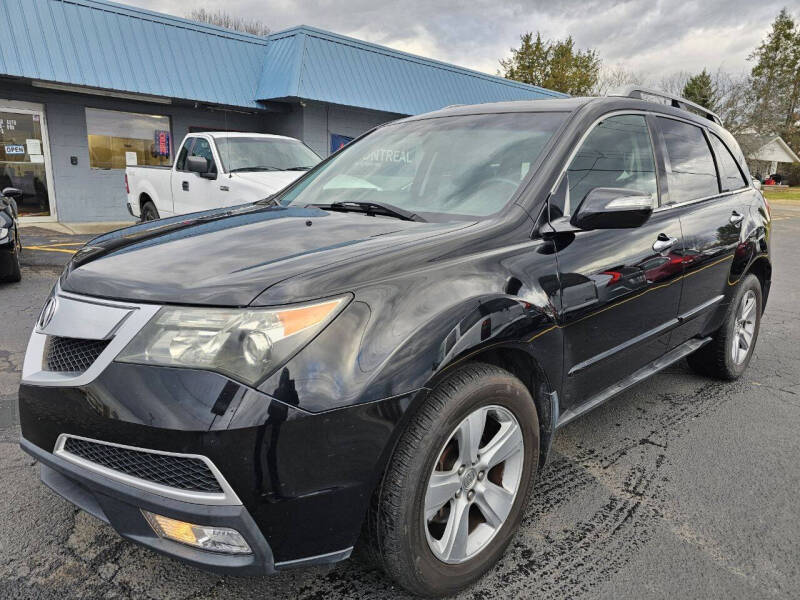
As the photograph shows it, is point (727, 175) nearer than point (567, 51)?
Yes

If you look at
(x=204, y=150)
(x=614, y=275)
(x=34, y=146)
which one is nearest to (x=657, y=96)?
(x=614, y=275)

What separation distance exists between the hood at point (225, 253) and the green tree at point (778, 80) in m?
64.1

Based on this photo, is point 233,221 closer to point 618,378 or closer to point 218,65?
point 618,378

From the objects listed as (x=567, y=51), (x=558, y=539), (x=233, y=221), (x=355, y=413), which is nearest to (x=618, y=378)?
(x=558, y=539)

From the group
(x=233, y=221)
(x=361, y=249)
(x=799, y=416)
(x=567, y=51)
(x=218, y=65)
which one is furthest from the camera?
(x=567, y=51)

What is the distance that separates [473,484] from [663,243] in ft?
5.51

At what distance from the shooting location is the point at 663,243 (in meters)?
2.95

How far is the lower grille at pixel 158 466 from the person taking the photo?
5.24 ft

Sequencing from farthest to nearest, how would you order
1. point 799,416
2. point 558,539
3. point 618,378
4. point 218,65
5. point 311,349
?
point 218,65, point 799,416, point 618,378, point 558,539, point 311,349

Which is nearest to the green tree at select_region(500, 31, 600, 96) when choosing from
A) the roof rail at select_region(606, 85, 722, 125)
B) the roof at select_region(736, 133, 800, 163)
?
the roof at select_region(736, 133, 800, 163)

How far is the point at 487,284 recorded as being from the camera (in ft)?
6.69

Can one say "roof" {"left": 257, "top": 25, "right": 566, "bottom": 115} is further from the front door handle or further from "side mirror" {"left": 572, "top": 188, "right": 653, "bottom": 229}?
"side mirror" {"left": 572, "top": 188, "right": 653, "bottom": 229}

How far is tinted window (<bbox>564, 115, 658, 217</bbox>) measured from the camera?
2.60m

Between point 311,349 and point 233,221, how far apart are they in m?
1.16
